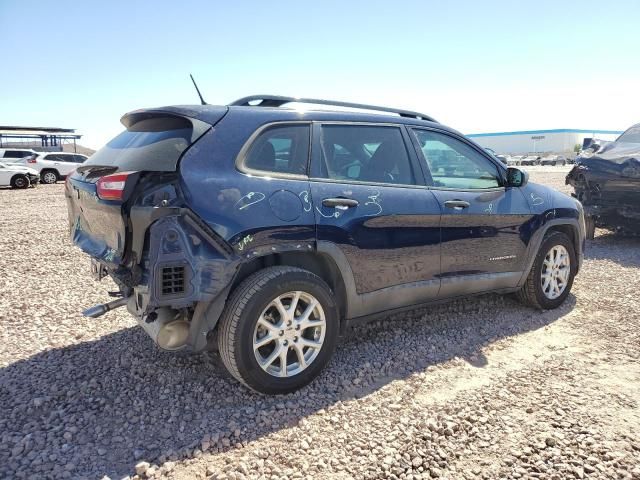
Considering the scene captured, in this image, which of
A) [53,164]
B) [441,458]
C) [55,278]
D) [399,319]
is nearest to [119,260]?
[441,458]

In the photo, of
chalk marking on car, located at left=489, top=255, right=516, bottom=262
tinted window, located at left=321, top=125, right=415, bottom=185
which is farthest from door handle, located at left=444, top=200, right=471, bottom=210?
chalk marking on car, located at left=489, top=255, right=516, bottom=262

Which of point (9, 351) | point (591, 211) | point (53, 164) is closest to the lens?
point (9, 351)

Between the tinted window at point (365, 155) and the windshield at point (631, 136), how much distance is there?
6533 millimetres

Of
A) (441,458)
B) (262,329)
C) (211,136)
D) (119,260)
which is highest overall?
(211,136)

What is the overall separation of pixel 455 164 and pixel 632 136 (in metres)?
6.19

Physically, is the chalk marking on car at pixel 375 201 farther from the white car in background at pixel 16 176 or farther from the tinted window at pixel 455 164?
the white car in background at pixel 16 176

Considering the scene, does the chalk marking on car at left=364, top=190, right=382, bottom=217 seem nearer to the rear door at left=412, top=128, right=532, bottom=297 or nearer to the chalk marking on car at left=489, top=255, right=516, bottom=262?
the rear door at left=412, top=128, right=532, bottom=297

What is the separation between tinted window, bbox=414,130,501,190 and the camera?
375cm

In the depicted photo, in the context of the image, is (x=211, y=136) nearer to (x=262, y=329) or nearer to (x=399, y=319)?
(x=262, y=329)

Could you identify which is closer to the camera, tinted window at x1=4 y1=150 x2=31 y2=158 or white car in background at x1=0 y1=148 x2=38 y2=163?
white car in background at x1=0 y1=148 x2=38 y2=163

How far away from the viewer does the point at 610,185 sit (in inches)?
272

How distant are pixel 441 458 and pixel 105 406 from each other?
200 centimetres

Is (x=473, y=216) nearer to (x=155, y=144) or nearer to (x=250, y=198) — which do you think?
(x=250, y=198)

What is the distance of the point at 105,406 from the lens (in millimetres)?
2863
